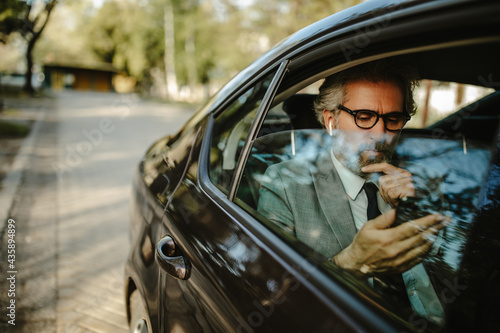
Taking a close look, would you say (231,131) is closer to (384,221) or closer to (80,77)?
(384,221)

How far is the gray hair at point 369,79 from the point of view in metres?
1.38

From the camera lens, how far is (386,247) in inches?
39.9

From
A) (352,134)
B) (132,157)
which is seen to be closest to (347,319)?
(352,134)

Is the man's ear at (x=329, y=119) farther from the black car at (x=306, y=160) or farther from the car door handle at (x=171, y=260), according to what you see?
the car door handle at (x=171, y=260)

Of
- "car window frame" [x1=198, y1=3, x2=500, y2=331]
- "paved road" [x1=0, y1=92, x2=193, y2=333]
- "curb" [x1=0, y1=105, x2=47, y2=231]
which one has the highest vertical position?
"car window frame" [x1=198, y1=3, x2=500, y2=331]

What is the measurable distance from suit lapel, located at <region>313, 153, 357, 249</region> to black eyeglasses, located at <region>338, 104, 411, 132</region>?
19 cm

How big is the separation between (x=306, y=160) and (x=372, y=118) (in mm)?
319

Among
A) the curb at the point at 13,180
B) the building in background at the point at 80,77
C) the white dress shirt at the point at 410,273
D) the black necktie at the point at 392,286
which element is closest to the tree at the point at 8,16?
the curb at the point at 13,180

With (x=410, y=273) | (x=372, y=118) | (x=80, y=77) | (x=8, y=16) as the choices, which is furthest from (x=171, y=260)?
(x=80, y=77)

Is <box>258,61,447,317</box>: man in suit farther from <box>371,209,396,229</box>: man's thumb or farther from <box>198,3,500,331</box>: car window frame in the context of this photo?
<box>198,3,500,331</box>: car window frame

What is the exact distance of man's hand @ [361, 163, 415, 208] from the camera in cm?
127

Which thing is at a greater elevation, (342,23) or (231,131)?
(342,23)

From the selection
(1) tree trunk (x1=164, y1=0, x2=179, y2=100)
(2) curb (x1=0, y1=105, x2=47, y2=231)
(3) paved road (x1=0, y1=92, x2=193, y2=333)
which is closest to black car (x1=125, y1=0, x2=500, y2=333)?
(3) paved road (x1=0, y1=92, x2=193, y2=333)

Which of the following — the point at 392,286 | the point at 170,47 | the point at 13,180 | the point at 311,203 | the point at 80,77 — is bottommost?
the point at 13,180
